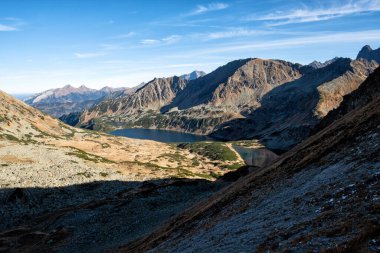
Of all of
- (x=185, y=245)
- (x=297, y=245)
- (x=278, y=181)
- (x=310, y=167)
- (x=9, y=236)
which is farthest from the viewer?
(x=9, y=236)

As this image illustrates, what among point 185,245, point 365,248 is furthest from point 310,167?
point 365,248

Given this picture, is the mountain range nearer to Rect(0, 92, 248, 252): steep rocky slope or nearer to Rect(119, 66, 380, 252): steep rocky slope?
Rect(119, 66, 380, 252): steep rocky slope

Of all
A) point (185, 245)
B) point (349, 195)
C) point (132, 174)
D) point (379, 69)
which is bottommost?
point (132, 174)

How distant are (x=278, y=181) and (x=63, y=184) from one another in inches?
3009

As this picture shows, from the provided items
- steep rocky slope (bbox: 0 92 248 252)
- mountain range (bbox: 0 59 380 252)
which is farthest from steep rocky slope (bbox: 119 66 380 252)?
steep rocky slope (bbox: 0 92 248 252)

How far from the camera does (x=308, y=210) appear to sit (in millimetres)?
23609

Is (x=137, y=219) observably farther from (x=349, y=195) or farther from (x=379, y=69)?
(x=379, y=69)

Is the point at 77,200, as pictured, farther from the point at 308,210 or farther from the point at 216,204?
the point at 308,210

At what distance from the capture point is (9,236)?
204ft

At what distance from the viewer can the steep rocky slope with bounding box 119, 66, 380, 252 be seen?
17.8m

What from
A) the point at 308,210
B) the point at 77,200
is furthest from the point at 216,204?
the point at 77,200

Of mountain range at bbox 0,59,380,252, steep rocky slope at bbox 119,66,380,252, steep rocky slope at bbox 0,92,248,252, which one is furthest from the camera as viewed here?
steep rocky slope at bbox 0,92,248,252

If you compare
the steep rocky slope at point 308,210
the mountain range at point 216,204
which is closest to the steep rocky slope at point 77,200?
the mountain range at point 216,204

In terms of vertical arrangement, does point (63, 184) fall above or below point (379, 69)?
below
